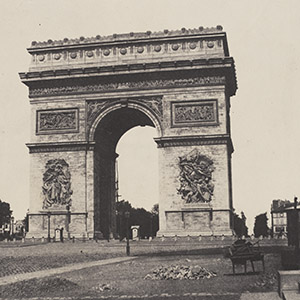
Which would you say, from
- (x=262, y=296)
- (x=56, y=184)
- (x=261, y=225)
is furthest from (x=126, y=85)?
(x=261, y=225)

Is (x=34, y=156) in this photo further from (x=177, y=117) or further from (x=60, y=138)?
(x=177, y=117)

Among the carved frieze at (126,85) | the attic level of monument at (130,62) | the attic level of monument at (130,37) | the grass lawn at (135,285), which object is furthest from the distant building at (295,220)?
the attic level of monument at (130,37)

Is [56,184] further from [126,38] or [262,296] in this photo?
[262,296]

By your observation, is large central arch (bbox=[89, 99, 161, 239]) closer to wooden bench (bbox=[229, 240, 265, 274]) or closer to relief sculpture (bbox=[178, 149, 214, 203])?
relief sculpture (bbox=[178, 149, 214, 203])

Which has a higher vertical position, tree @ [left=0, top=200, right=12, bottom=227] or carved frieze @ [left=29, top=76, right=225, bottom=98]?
carved frieze @ [left=29, top=76, right=225, bottom=98]

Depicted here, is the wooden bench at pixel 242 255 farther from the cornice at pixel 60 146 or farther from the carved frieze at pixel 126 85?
the cornice at pixel 60 146

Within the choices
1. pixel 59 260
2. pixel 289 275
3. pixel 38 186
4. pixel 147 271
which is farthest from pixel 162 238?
pixel 289 275

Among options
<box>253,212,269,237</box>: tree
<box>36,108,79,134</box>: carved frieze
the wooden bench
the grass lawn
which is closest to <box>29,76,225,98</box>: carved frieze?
<box>36,108,79,134</box>: carved frieze
